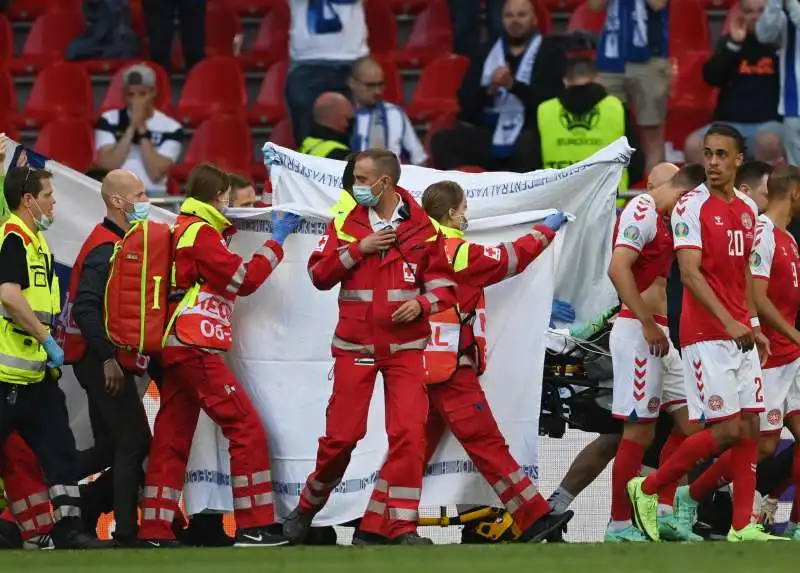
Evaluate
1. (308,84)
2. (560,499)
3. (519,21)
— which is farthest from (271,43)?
(560,499)

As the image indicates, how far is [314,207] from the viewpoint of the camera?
9781 mm

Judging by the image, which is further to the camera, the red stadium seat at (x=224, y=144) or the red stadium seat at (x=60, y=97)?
the red stadium seat at (x=60, y=97)

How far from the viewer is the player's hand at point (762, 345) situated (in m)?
8.70

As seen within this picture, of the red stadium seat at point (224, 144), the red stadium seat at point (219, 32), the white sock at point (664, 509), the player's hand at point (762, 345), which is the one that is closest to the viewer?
the player's hand at point (762, 345)

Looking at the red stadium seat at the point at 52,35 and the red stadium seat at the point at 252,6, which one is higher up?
the red stadium seat at the point at 252,6

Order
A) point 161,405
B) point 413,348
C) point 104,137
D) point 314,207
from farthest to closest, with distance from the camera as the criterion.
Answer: point 104,137, point 314,207, point 161,405, point 413,348

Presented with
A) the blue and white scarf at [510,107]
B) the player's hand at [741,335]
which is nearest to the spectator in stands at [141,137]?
the blue and white scarf at [510,107]

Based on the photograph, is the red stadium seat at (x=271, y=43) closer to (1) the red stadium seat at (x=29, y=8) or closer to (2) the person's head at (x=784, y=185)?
(1) the red stadium seat at (x=29, y=8)

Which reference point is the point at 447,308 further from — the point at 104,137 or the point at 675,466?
the point at 104,137

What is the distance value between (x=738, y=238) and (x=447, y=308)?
134 centimetres

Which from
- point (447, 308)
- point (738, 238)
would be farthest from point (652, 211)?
point (447, 308)

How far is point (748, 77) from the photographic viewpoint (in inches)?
516

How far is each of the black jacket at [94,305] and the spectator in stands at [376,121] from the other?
14.1 ft

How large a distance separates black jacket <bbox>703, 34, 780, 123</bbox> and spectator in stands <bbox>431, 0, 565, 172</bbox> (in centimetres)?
111
